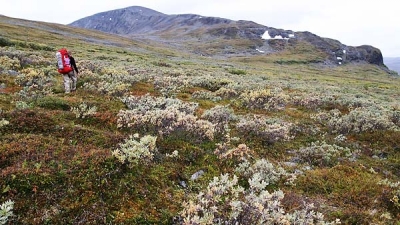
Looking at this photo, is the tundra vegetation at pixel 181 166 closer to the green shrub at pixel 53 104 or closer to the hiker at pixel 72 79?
the green shrub at pixel 53 104

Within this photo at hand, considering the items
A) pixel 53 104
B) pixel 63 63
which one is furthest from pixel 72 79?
pixel 53 104

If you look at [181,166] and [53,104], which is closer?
[181,166]

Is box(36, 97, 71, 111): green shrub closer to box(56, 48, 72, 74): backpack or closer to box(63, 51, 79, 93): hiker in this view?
box(63, 51, 79, 93): hiker

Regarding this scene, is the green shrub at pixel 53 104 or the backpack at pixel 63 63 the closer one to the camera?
the green shrub at pixel 53 104

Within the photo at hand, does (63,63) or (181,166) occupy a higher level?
(63,63)

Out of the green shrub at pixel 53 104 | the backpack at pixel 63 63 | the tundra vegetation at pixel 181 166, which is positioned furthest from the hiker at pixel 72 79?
the green shrub at pixel 53 104

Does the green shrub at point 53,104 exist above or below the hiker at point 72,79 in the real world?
below

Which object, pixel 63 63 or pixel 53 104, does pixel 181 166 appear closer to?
pixel 53 104

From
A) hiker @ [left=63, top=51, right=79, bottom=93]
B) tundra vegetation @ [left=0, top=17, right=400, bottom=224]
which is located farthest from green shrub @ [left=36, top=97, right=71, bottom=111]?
hiker @ [left=63, top=51, right=79, bottom=93]

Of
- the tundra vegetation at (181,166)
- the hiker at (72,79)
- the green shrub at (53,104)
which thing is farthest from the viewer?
the hiker at (72,79)

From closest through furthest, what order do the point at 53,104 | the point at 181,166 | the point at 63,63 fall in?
the point at 181,166
the point at 53,104
the point at 63,63

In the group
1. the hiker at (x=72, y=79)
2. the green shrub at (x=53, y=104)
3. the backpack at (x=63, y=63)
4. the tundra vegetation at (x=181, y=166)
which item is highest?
the backpack at (x=63, y=63)

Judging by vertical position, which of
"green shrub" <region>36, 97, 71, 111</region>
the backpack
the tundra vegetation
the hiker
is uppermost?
the backpack

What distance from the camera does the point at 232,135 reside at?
38.9 ft
